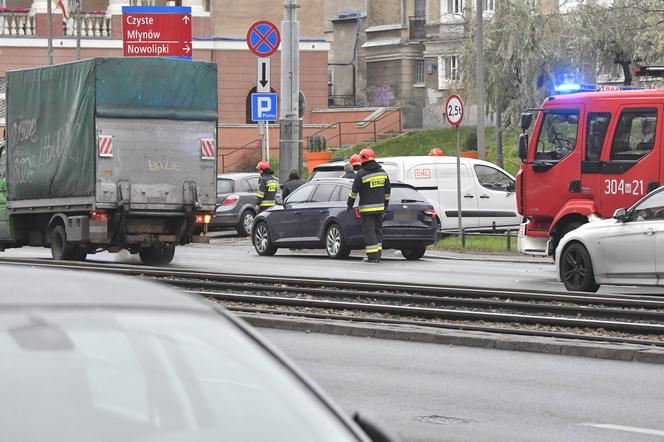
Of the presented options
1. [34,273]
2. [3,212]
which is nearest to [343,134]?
[3,212]

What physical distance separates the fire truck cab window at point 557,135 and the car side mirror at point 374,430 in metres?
19.1

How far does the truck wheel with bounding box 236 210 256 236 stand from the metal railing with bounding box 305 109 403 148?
23175 millimetres

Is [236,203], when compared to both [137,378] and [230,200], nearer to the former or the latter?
[230,200]

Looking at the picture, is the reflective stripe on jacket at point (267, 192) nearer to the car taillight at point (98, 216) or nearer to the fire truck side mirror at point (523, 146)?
the car taillight at point (98, 216)

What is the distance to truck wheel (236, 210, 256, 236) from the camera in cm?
3456

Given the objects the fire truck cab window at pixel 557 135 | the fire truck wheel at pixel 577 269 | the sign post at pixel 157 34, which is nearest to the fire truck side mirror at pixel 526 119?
the fire truck cab window at pixel 557 135

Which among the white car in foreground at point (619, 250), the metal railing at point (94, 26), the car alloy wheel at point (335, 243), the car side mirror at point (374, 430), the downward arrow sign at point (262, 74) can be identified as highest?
the metal railing at point (94, 26)

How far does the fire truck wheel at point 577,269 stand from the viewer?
1870 centimetres

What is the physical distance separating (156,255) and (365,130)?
34459 mm

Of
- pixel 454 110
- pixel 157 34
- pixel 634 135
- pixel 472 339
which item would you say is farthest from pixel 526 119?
pixel 157 34

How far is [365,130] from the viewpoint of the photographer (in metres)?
59.4

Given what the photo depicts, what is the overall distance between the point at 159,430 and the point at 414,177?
26576mm

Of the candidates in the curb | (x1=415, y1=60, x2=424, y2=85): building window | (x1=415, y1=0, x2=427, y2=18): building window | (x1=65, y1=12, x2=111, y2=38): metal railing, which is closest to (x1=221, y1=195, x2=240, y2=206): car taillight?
the curb

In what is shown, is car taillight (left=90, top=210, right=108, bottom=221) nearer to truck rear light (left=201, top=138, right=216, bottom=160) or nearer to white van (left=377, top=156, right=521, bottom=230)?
truck rear light (left=201, top=138, right=216, bottom=160)
